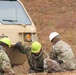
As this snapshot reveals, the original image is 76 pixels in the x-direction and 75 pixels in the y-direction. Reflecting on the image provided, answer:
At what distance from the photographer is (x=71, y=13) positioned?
31203mm

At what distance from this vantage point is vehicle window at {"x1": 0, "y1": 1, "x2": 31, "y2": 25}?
471 inches

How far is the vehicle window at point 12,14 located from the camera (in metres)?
12.0

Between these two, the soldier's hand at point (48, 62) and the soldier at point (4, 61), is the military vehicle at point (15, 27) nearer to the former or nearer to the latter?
the soldier at point (4, 61)

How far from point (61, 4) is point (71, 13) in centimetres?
213

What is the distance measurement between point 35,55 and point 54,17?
64.1ft

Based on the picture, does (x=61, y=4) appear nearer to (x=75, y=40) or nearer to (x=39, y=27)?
(x=39, y=27)

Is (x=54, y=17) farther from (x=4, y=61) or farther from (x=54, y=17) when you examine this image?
(x=4, y=61)

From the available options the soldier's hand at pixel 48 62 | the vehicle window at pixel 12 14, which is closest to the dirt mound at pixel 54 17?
the vehicle window at pixel 12 14

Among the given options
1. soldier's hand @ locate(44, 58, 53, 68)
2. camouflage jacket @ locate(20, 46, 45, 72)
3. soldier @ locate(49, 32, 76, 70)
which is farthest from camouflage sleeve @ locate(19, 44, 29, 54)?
soldier's hand @ locate(44, 58, 53, 68)

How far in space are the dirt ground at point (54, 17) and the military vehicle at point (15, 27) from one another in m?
11.6

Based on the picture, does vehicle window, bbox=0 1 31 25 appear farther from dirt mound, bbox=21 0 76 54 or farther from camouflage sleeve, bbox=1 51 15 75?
dirt mound, bbox=21 0 76 54

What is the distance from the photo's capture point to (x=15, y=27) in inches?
461

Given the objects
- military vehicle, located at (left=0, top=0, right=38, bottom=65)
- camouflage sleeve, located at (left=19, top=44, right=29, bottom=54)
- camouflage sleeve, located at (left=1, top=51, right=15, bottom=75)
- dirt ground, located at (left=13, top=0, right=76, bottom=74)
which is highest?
dirt ground, located at (left=13, top=0, right=76, bottom=74)

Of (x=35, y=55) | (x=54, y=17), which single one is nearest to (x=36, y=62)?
Answer: (x=35, y=55)
